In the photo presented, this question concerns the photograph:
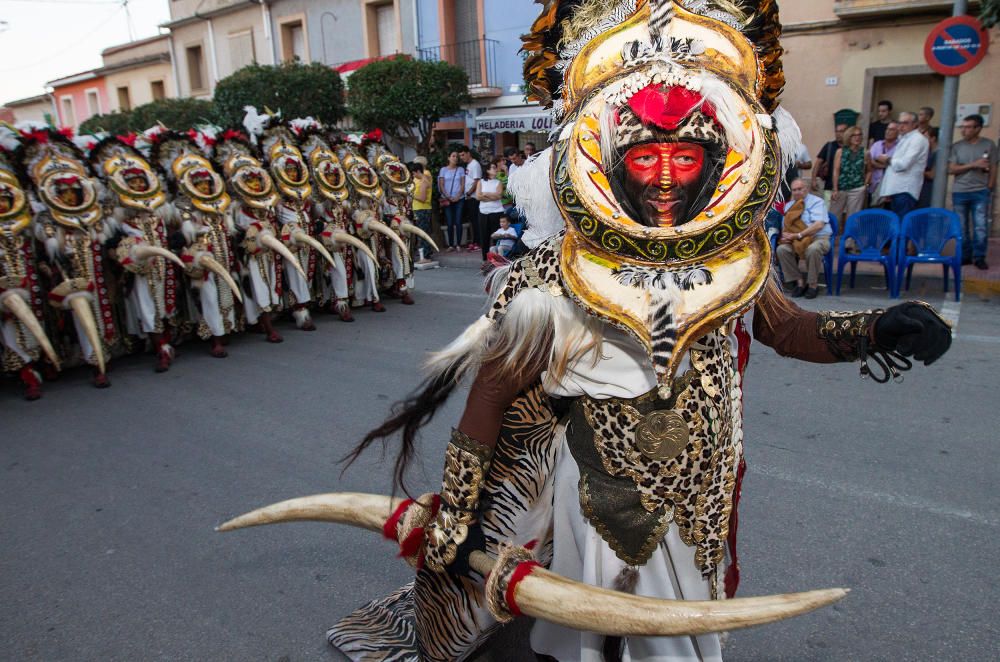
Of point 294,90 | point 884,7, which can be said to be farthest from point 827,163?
point 294,90

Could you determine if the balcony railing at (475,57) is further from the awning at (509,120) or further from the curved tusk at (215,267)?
the curved tusk at (215,267)

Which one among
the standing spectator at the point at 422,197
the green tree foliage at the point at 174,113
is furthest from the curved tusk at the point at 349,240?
the green tree foliage at the point at 174,113

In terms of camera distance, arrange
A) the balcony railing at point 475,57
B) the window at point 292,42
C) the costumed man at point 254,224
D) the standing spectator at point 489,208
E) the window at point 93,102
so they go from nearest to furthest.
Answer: the costumed man at point 254,224, the standing spectator at point 489,208, the balcony railing at point 475,57, the window at point 292,42, the window at point 93,102

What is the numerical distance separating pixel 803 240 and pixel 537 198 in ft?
22.7

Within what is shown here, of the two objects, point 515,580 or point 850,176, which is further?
point 850,176

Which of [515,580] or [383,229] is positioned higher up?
[383,229]

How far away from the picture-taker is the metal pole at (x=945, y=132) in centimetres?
809

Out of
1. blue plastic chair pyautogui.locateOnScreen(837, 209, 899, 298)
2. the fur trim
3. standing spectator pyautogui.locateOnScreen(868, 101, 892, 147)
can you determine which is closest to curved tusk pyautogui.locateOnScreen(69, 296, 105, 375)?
the fur trim

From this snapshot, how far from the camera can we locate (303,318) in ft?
25.9

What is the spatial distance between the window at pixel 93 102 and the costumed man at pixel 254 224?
99.9 feet

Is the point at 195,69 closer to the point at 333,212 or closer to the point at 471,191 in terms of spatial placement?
the point at 471,191

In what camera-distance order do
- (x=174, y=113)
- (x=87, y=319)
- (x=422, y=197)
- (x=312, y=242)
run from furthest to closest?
(x=174, y=113)
(x=422, y=197)
(x=312, y=242)
(x=87, y=319)

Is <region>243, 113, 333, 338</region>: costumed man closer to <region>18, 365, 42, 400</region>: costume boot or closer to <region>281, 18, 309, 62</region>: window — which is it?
<region>18, 365, 42, 400</region>: costume boot

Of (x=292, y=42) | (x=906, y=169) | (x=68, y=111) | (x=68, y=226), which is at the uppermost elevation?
(x=292, y=42)
